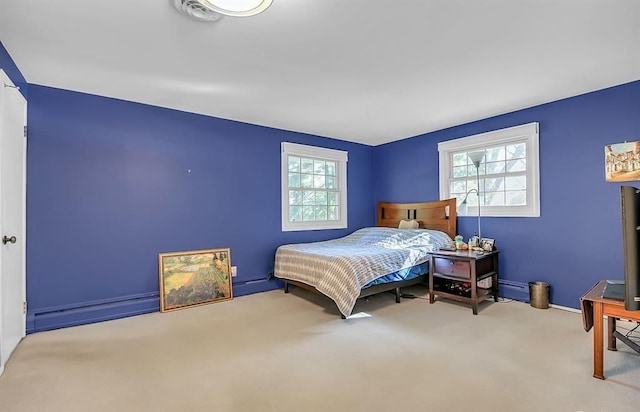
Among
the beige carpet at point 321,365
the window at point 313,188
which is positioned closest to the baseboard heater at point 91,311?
the beige carpet at point 321,365

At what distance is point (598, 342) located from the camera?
1.95 metres

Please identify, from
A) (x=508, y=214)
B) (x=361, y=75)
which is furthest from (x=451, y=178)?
(x=361, y=75)

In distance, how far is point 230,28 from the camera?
2.06m

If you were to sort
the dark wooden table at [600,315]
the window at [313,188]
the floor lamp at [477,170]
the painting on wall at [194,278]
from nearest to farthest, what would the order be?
the dark wooden table at [600,315] < the painting on wall at [194,278] < the floor lamp at [477,170] < the window at [313,188]

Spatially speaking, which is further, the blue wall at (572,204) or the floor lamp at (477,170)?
the floor lamp at (477,170)

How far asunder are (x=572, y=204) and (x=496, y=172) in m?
0.93

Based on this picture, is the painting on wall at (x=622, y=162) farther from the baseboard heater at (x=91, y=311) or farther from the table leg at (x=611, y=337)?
the baseboard heater at (x=91, y=311)

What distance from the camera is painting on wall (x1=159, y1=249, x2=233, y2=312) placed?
11.5 feet

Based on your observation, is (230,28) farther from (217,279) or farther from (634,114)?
(634,114)

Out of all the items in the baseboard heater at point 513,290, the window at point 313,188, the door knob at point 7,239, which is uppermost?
the window at point 313,188

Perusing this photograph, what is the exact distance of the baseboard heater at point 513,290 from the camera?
3664 mm

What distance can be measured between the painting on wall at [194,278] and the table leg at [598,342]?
343 centimetres

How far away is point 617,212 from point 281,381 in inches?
138

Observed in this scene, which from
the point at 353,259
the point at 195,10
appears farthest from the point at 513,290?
the point at 195,10
